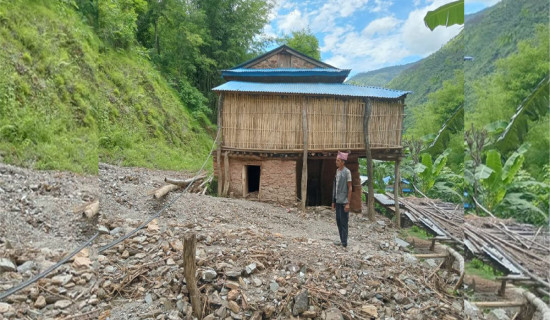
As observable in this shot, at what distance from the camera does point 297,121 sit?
5133 mm

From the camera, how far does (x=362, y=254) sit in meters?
3.05

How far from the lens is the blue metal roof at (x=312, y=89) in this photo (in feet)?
15.7

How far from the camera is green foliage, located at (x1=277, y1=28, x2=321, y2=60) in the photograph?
17.4 feet

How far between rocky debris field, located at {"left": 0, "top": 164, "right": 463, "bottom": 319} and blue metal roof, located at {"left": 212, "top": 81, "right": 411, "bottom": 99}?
256 centimetres

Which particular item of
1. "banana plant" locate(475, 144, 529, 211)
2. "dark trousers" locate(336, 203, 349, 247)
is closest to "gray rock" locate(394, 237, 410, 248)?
"dark trousers" locate(336, 203, 349, 247)

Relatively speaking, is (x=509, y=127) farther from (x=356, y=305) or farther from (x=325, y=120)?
(x=325, y=120)

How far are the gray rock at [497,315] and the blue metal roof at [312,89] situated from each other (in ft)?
13.5

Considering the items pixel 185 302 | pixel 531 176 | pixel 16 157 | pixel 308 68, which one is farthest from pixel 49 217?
pixel 308 68

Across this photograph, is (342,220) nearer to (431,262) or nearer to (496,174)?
(431,262)

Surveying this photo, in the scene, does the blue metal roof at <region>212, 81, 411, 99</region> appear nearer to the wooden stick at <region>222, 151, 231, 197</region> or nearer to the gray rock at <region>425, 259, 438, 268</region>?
the wooden stick at <region>222, 151, 231, 197</region>

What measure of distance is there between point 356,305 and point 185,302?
51.3 inches

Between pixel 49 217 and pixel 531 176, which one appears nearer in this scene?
pixel 531 176

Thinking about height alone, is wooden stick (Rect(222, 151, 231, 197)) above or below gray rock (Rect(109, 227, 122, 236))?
above

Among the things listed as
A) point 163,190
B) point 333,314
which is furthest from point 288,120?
point 333,314
